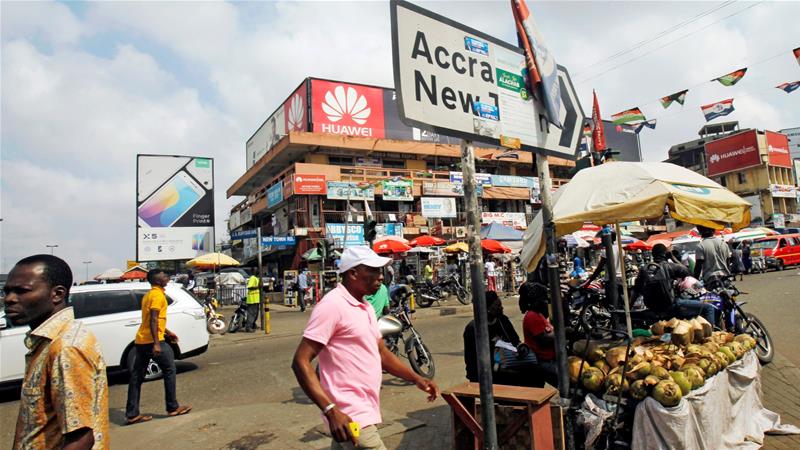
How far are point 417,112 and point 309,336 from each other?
1.33m

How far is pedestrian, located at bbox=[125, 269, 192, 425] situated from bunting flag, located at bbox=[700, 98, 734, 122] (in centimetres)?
2158

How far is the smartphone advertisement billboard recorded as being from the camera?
2394 centimetres

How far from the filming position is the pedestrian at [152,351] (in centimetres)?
561

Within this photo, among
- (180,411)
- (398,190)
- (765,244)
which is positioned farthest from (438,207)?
(180,411)

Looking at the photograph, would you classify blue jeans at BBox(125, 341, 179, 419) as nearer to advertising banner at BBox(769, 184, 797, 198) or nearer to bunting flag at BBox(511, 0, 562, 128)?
bunting flag at BBox(511, 0, 562, 128)

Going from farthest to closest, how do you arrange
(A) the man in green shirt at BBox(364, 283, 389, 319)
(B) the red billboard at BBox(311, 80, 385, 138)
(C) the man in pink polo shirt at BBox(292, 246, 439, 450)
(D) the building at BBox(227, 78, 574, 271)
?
(B) the red billboard at BBox(311, 80, 385, 138) → (D) the building at BBox(227, 78, 574, 271) → (A) the man in green shirt at BBox(364, 283, 389, 319) → (C) the man in pink polo shirt at BBox(292, 246, 439, 450)

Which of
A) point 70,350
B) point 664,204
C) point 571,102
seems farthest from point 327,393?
point 664,204

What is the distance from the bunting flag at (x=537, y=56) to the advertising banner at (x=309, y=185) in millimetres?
27674

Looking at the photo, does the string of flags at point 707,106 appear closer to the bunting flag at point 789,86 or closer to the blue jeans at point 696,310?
the bunting flag at point 789,86

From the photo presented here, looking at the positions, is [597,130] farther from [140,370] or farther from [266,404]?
[140,370]

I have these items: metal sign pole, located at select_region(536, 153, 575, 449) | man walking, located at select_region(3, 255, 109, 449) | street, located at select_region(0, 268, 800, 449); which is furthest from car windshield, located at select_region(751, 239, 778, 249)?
man walking, located at select_region(3, 255, 109, 449)

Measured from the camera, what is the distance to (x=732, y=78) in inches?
558

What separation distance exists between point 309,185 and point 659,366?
28.1 meters

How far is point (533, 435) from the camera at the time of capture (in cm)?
326
